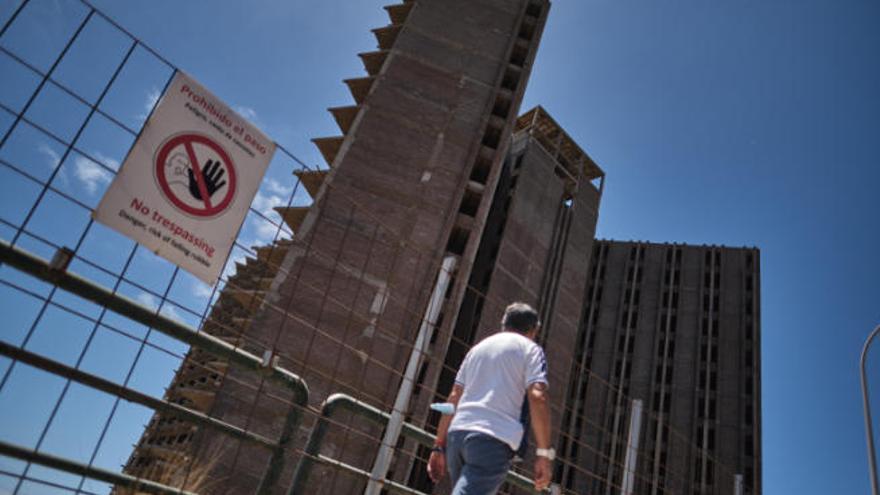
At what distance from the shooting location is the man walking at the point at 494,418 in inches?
102

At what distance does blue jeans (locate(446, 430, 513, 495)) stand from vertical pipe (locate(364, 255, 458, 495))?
3.21ft

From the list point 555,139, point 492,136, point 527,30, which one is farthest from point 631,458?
point 555,139

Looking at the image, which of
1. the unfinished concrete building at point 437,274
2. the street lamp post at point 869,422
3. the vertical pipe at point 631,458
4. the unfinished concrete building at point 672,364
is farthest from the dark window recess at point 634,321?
the vertical pipe at point 631,458

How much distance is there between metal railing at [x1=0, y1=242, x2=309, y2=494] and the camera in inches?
100

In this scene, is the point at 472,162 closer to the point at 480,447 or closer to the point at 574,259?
the point at 574,259

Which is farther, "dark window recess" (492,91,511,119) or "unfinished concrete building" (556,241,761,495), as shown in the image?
"unfinished concrete building" (556,241,761,495)

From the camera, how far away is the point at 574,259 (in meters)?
32.7

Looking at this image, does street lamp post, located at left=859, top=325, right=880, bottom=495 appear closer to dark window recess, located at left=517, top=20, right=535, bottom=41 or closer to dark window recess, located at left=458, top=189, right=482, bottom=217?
dark window recess, located at left=458, top=189, right=482, bottom=217

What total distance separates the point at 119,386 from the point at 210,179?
3.79ft

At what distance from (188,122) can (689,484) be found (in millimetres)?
44632

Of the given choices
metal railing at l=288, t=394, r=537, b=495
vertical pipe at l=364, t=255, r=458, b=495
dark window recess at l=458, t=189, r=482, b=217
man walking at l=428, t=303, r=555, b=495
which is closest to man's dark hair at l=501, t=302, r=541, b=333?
man walking at l=428, t=303, r=555, b=495

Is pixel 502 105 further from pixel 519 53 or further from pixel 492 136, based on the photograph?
pixel 519 53

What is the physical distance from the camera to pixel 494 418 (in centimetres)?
269

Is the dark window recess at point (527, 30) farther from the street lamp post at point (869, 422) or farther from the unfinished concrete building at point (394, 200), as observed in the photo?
the street lamp post at point (869, 422)
